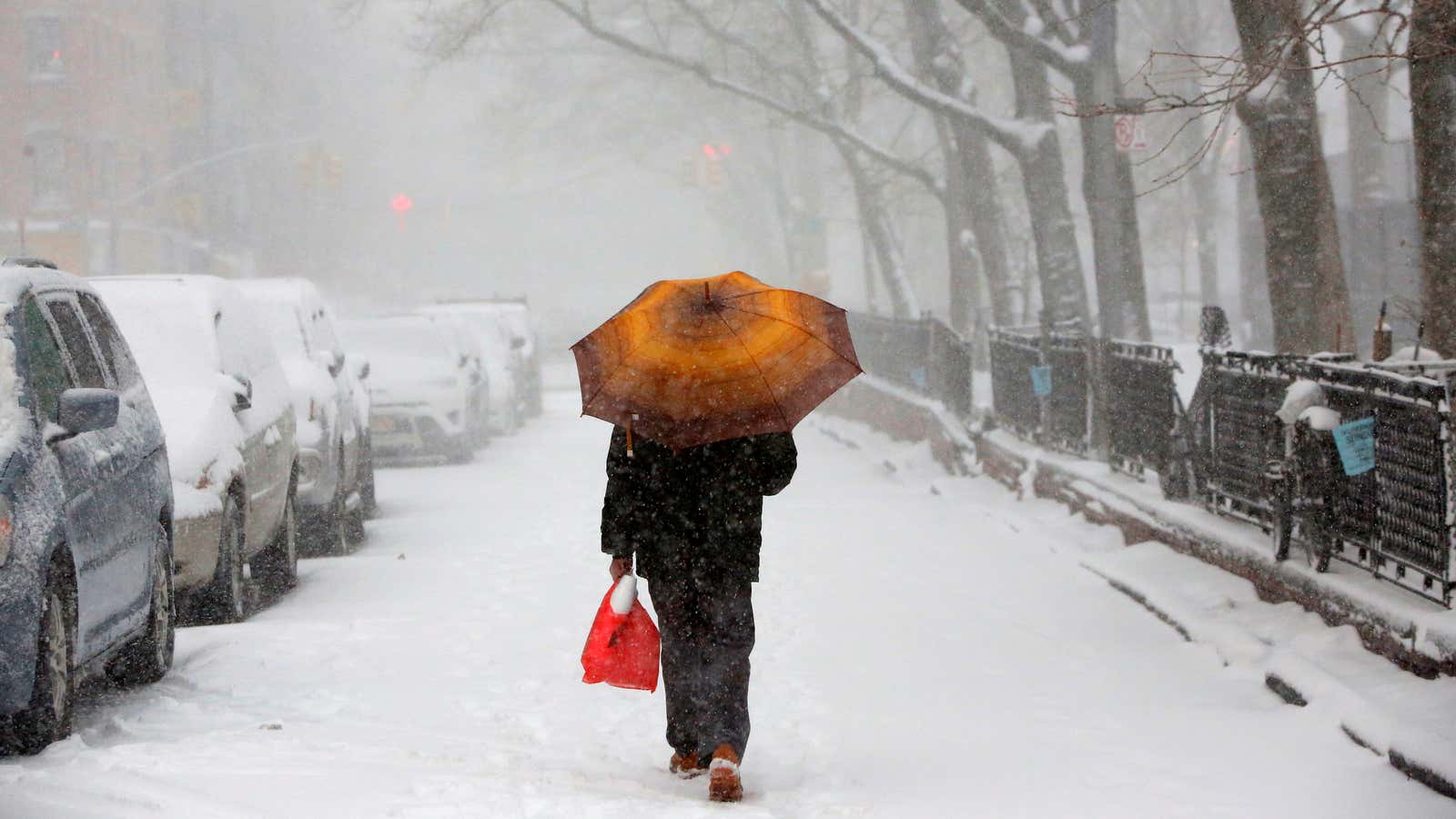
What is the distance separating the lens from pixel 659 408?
19.5ft

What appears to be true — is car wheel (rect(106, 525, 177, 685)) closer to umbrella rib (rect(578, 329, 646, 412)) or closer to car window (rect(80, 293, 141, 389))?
car window (rect(80, 293, 141, 389))

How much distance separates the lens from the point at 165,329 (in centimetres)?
1062

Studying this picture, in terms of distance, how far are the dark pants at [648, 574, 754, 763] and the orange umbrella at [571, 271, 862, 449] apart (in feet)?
1.87

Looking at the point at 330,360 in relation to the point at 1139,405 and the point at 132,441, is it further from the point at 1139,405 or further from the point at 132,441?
the point at 132,441

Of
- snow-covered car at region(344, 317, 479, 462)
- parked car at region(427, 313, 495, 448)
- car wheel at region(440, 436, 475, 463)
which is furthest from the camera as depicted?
parked car at region(427, 313, 495, 448)

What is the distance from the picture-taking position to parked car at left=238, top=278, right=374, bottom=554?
12.9 meters

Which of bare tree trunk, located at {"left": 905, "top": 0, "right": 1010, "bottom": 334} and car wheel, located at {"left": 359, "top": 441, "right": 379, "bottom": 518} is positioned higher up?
bare tree trunk, located at {"left": 905, "top": 0, "right": 1010, "bottom": 334}

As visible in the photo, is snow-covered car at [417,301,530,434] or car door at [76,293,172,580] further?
snow-covered car at [417,301,530,434]

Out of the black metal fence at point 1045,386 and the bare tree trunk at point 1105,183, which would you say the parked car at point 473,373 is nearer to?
the black metal fence at point 1045,386

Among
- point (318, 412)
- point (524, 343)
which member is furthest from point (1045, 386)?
point (524, 343)

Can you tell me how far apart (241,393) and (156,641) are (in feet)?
9.31

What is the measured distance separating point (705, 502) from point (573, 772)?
1.09m

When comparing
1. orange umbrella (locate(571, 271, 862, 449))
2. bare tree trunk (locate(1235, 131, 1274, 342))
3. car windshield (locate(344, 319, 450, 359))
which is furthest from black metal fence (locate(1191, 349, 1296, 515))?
bare tree trunk (locate(1235, 131, 1274, 342))

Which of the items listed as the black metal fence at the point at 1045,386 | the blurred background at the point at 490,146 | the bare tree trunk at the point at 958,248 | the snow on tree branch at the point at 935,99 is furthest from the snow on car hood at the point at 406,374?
the bare tree trunk at the point at 958,248
